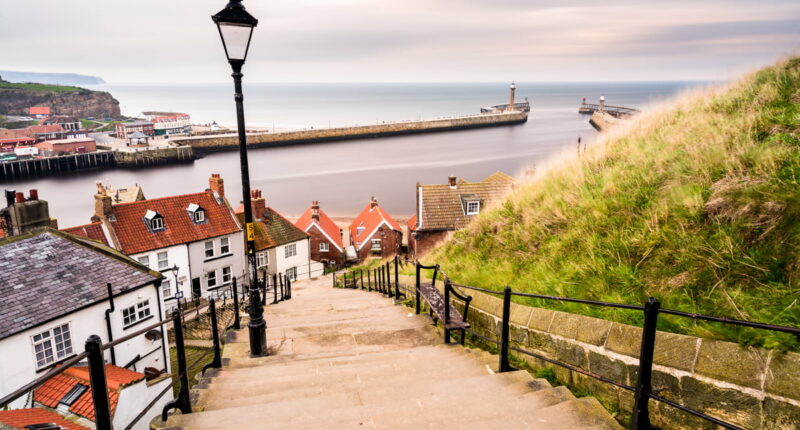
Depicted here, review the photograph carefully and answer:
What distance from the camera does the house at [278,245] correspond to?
3309 centimetres

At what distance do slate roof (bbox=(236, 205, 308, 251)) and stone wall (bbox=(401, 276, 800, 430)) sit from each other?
29.8m

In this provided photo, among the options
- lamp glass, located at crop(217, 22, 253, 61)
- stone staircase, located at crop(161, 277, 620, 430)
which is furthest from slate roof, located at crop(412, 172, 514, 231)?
lamp glass, located at crop(217, 22, 253, 61)

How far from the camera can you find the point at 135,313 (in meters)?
20.0

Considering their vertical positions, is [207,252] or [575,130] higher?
[575,130]

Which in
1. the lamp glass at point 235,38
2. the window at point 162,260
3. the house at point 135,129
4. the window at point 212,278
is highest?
the house at point 135,129

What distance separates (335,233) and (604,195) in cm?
3488

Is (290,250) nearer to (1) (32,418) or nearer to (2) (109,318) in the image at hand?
(2) (109,318)

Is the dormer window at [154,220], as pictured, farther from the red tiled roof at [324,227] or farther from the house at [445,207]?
the house at [445,207]

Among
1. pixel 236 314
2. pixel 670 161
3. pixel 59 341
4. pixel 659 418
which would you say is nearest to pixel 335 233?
pixel 59 341

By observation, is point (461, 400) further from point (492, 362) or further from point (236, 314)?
point (236, 314)

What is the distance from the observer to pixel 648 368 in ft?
11.0

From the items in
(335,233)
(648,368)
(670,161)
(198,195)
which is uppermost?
(670,161)

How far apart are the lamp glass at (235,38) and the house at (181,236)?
22798 millimetres

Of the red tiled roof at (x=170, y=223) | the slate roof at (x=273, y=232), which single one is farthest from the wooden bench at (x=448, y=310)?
the slate roof at (x=273, y=232)
